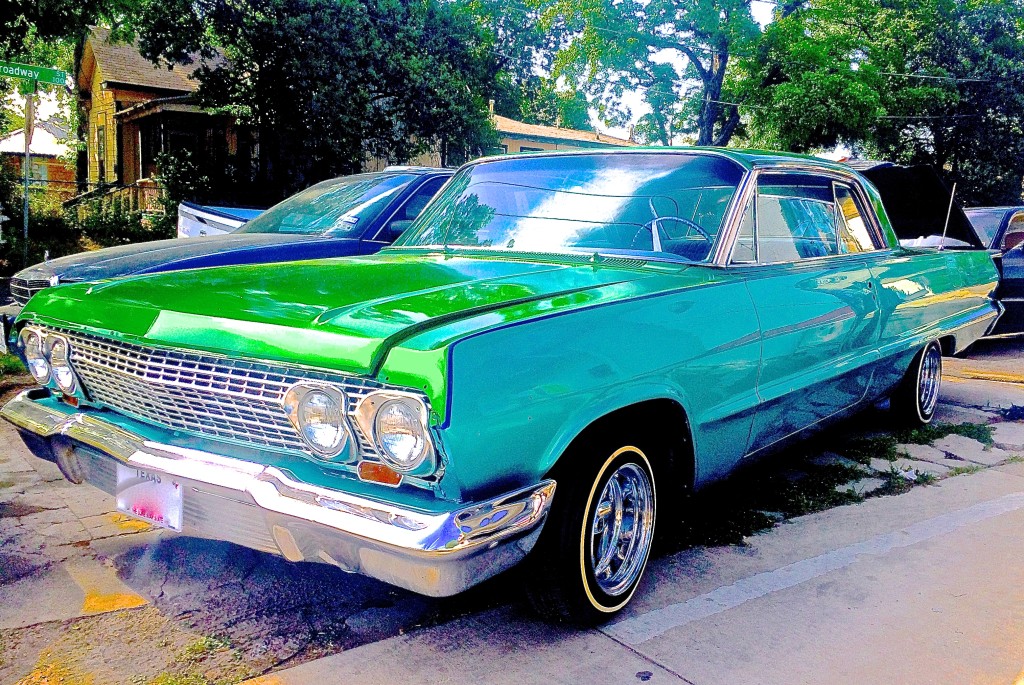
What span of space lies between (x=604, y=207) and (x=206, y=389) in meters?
1.84

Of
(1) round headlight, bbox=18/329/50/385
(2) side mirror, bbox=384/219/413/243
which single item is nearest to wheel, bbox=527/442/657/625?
(1) round headlight, bbox=18/329/50/385

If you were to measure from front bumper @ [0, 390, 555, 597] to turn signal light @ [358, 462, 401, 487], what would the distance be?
0.09 m

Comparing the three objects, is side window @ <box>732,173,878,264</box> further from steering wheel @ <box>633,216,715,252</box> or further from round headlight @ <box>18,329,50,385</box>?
round headlight @ <box>18,329,50,385</box>

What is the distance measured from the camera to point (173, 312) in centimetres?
273

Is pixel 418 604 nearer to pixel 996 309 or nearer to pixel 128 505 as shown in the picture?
pixel 128 505

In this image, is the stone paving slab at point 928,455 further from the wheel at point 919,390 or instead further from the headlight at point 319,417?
the headlight at point 319,417

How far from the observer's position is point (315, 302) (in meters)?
2.75

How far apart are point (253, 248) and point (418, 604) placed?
3.34 m

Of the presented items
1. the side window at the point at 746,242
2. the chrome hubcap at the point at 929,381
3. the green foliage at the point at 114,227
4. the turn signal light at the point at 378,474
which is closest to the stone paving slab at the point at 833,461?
the chrome hubcap at the point at 929,381

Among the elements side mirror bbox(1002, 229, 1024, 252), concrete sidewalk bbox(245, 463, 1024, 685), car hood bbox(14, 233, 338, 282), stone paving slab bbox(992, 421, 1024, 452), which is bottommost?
concrete sidewalk bbox(245, 463, 1024, 685)

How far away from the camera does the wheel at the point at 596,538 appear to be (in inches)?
106

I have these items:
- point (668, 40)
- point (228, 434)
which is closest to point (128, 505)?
point (228, 434)

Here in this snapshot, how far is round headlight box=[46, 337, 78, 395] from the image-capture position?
3.16 meters

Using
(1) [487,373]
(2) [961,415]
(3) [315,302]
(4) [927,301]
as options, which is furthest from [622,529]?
(2) [961,415]
